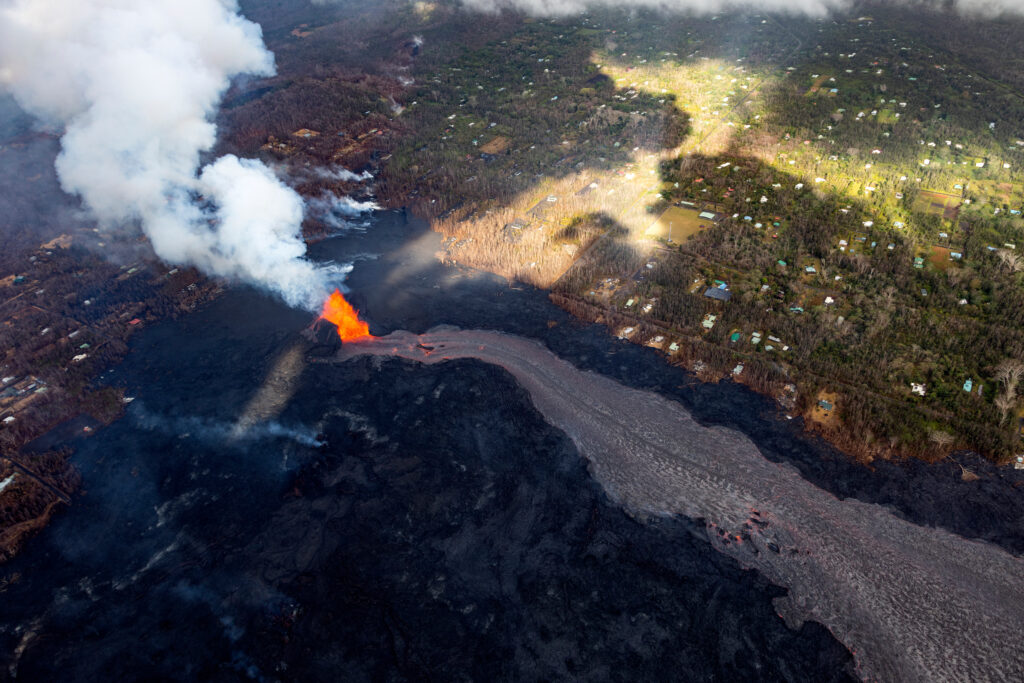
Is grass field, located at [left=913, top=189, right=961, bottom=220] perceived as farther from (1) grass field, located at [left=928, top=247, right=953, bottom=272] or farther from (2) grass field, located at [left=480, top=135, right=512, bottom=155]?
(2) grass field, located at [left=480, top=135, right=512, bottom=155]

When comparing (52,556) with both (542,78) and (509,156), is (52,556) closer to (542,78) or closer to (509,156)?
(509,156)

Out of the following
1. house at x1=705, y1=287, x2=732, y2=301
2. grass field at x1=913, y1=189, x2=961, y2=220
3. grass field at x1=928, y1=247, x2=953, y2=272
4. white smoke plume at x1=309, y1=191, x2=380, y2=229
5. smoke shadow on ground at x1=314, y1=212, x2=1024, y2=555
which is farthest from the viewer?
white smoke plume at x1=309, y1=191, x2=380, y2=229

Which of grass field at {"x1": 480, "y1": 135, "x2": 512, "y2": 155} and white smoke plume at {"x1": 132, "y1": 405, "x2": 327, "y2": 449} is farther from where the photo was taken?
grass field at {"x1": 480, "y1": 135, "x2": 512, "y2": 155}

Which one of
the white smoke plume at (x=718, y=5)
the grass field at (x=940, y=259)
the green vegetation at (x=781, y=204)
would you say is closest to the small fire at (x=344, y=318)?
the green vegetation at (x=781, y=204)

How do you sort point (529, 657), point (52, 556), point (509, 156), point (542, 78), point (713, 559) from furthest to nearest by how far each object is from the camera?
point (542, 78) → point (509, 156) → point (52, 556) → point (713, 559) → point (529, 657)

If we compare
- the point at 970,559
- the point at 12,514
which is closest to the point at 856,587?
the point at 970,559

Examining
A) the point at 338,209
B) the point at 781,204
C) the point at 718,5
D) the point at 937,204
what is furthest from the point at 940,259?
the point at 718,5

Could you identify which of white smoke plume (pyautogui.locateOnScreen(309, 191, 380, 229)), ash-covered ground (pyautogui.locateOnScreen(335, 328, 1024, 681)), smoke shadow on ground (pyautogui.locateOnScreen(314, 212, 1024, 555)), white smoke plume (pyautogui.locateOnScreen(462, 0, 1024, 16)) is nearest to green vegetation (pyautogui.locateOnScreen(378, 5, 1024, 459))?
smoke shadow on ground (pyautogui.locateOnScreen(314, 212, 1024, 555))
